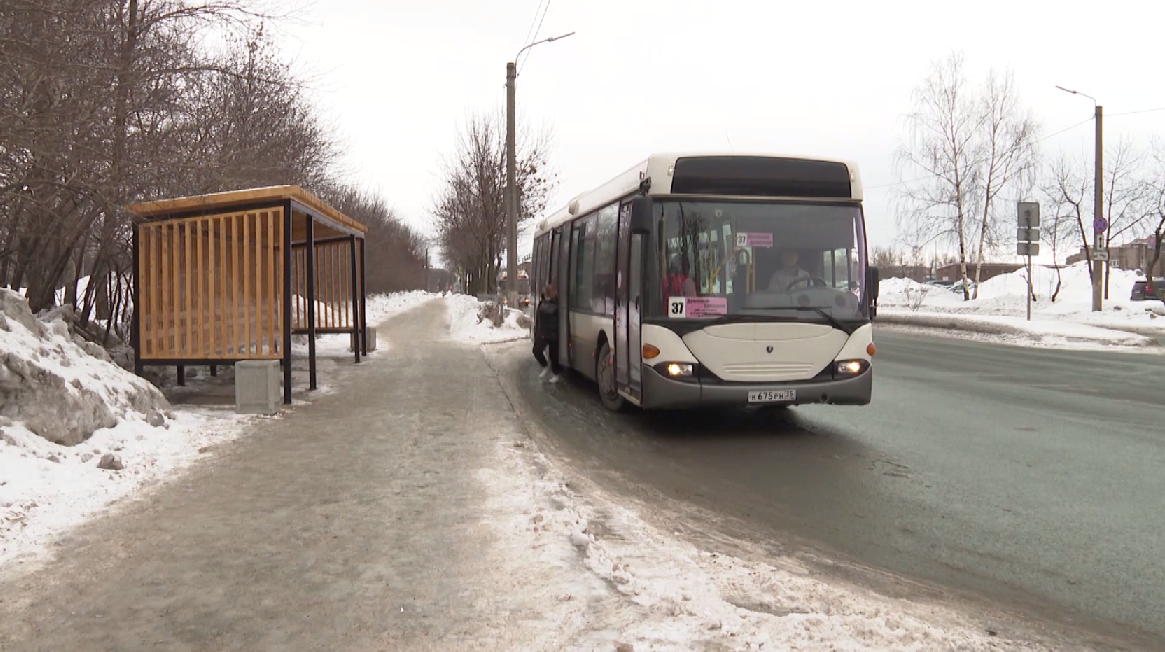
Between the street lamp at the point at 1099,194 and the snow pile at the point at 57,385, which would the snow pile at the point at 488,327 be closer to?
the snow pile at the point at 57,385

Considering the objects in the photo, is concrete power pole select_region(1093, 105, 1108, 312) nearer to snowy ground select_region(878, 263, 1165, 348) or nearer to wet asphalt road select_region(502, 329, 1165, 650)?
snowy ground select_region(878, 263, 1165, 348)

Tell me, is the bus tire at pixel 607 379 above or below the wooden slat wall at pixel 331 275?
below

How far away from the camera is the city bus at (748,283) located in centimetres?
761

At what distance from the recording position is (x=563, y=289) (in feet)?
40.2

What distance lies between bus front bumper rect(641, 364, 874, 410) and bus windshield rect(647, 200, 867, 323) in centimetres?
62

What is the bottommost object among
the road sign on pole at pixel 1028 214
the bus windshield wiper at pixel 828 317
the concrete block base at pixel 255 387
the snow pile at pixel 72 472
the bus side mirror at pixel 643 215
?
the snow pile at pixel 72 472

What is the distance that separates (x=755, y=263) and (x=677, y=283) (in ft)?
2.58

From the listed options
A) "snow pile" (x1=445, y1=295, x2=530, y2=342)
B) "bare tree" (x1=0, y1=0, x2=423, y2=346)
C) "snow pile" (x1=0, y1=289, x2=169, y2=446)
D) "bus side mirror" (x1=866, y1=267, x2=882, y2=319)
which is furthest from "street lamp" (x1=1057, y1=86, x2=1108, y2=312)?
"snow pile" (x1=0, y1=289, x2=169, y2=446)

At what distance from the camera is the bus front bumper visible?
7.57 metres

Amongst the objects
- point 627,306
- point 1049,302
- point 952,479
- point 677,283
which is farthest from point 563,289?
point 1049,302

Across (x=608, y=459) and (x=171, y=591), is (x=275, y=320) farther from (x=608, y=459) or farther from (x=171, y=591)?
(x=171, y=591)

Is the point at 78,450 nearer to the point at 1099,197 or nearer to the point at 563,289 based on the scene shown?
the point at 563,289

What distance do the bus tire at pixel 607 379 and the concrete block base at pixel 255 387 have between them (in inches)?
148

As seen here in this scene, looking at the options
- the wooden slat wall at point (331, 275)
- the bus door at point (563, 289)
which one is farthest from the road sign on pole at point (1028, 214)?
the wooden slat wall at point (331, 275)
